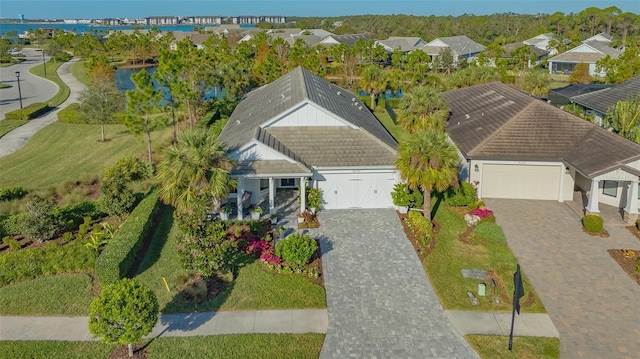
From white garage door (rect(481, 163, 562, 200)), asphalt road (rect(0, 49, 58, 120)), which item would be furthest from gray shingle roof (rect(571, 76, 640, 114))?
asphalt road (rect(0, 49, 58, 120))

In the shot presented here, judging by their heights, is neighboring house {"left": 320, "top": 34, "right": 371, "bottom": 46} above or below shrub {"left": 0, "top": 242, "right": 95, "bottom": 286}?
above

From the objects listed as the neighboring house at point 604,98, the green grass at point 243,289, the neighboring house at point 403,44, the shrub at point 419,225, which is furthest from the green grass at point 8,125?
the neighboring house at point 403,44

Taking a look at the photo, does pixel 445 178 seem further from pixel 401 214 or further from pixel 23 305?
pixel 23 305

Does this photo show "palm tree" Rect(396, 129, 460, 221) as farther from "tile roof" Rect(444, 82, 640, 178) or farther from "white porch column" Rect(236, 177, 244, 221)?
"white porch column" Rect(236, 177, 244, 221)

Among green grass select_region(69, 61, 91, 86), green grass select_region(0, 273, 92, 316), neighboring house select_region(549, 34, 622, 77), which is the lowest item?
green grass select_region(0, 273, 92, 316)

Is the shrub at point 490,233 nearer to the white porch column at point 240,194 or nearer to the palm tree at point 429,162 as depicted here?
the palm tree at point 429,162

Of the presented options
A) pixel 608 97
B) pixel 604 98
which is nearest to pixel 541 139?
pixel 608 97

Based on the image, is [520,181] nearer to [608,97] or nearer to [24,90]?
[608,97]
